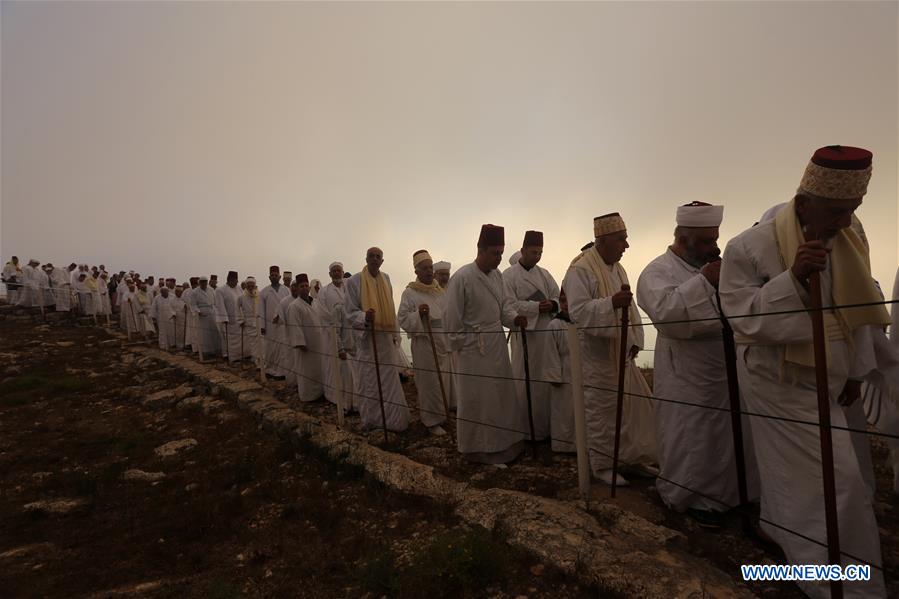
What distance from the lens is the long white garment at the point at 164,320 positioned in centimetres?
1466

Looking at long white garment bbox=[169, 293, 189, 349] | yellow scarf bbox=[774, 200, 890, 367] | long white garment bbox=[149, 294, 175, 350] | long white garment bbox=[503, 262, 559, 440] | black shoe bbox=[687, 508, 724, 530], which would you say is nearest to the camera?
yellow scarf bbox=[774, 200, 890, 367]

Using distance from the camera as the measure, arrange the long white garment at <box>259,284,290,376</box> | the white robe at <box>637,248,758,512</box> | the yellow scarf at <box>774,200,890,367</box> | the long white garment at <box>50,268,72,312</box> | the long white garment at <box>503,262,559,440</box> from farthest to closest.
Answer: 1. the long white garment at <box>50,268,72,312</box>
2. the long white garment at <box>259,284,290,376</box>
3. the long white garment at <box>503,262,559,440</box>
4. the white robe at <box>637,248,758,512</box>
5. the yellow scarf at <box>774,200,890,367</box>

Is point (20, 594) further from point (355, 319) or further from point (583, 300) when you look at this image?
point (583, 300)

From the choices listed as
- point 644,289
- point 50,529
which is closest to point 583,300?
point 644,289

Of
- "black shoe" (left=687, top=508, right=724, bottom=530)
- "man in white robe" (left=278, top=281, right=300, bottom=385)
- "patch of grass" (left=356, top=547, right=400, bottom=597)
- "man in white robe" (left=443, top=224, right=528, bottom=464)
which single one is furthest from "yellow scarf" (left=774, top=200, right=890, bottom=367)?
"man in white robe" (left=278, top=281, right=300, bottom=385)

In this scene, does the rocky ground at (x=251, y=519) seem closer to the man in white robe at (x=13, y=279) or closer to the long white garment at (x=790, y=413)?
the long white garment at (x=790, y=413)

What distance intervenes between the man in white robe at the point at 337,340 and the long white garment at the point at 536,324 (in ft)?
8.00

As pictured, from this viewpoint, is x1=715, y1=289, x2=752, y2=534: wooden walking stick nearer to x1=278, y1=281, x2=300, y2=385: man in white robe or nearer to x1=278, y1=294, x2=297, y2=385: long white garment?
x1=278, y1=281, x2=300, y2=385: man in white robe

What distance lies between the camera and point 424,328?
247 inches

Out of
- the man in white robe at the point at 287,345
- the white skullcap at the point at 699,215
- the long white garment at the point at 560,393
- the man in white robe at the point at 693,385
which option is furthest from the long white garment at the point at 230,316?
the white skullcap at the point at 699,215

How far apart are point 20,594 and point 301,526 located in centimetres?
174

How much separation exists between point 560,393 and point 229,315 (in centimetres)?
1054

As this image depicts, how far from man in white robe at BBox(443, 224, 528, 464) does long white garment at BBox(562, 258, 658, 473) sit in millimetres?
752

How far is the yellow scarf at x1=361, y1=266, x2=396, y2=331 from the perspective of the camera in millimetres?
6211
